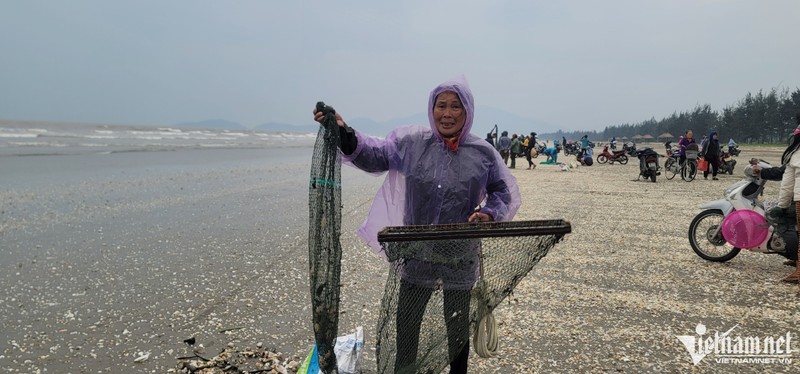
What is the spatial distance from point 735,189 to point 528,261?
507cm

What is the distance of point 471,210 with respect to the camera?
2.37m

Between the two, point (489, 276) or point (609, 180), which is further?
point (609, 180)

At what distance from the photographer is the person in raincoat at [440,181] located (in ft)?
7.41

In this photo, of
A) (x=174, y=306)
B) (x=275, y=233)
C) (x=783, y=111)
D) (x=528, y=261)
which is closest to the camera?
(x=528, y=261)

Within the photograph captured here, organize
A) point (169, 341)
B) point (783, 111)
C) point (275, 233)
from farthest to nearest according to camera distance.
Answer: point (783, 111), point (275, 233), point (169, 341)

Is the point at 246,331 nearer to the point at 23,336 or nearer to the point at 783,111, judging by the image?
the point at 23,336

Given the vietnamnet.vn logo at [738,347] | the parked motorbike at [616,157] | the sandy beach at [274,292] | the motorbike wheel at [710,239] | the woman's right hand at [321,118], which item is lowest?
the vietnamnet.vn logo at [738,347]

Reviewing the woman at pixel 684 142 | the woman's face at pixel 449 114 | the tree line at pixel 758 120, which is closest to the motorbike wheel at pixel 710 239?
the woman's face at pixel 449 114

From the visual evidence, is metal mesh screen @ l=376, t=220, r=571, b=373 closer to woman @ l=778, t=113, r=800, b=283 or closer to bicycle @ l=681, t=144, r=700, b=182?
woman @ l=778, t=113, r=800, b=283

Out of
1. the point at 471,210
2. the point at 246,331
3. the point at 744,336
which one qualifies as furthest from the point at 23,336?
the point at 744,336

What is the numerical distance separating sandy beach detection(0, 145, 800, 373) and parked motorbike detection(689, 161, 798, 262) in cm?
22

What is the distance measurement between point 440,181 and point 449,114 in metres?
0.35

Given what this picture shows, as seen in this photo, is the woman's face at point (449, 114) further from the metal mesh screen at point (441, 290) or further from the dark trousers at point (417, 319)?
the dark trousers at point (417, 319)

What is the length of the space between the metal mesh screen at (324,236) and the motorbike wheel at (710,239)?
218 inches
